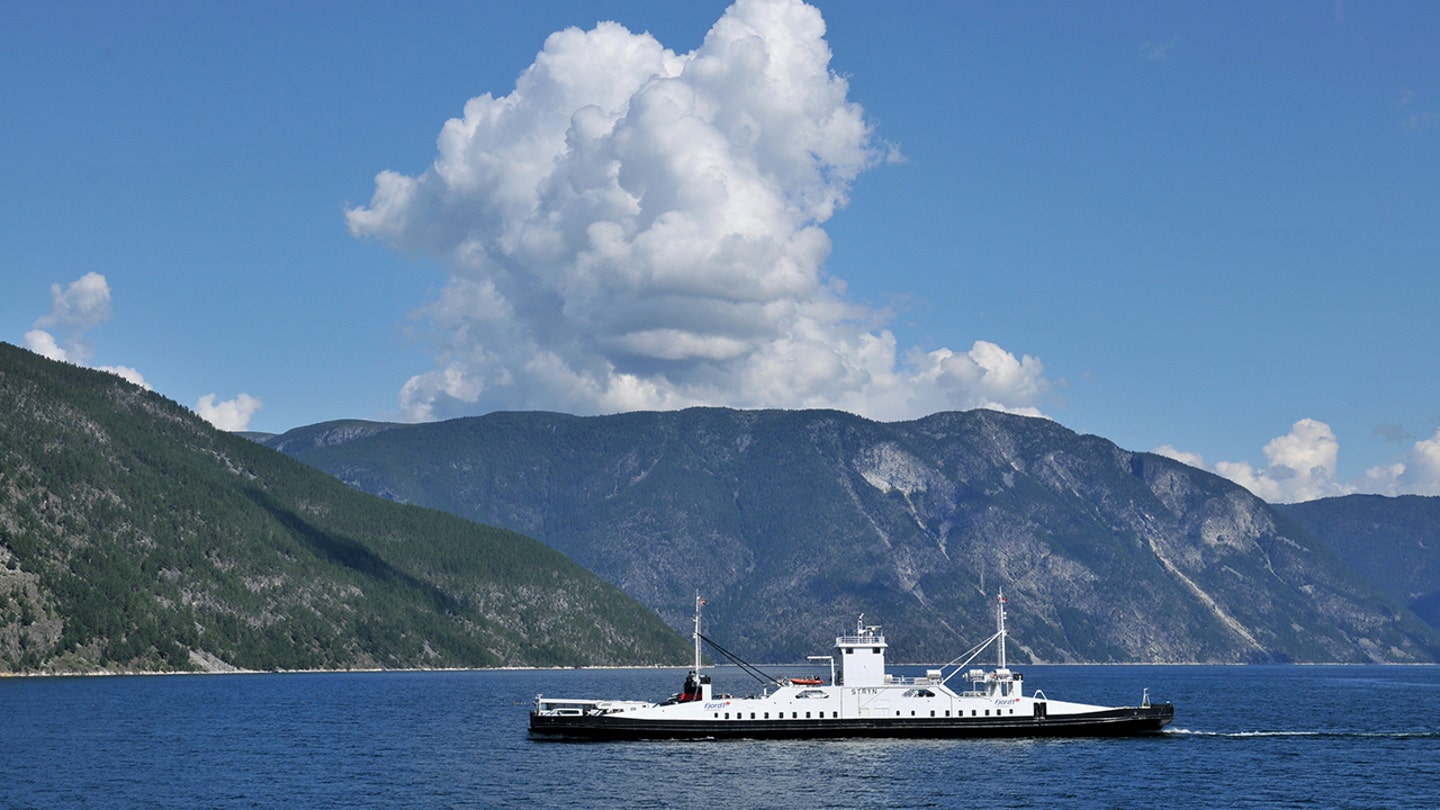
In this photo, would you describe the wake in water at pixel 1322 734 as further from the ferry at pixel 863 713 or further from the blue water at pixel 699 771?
the ferry at pixel 863 713

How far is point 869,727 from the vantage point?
156 m

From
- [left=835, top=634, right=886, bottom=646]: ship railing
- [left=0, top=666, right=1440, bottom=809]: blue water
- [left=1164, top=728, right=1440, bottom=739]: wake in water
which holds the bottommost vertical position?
[left=0, top=666, right=1440, bottom=809]: blue water

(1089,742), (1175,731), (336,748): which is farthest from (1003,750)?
(336,748)

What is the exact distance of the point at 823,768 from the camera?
135 m

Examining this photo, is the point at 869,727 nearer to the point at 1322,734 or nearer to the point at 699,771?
the point at 699,771

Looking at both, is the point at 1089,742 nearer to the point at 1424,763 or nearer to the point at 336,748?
the point at 1424,763

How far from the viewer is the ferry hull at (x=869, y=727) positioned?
156125 mm

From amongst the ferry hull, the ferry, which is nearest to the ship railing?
the ferry

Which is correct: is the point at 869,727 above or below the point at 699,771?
above

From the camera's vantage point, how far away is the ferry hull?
156125 mm

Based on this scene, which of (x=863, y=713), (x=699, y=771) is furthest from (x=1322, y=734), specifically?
(x=699, y=771)

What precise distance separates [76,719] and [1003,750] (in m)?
122

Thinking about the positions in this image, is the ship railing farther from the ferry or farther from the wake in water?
the wake in water

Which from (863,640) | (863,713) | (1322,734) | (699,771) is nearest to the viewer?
(699,771)
